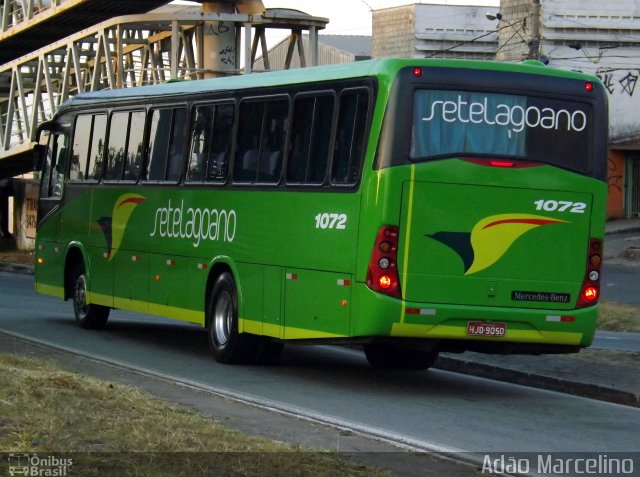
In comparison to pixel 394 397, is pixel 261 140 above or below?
above

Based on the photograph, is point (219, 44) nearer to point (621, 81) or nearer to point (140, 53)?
point (140, 53)

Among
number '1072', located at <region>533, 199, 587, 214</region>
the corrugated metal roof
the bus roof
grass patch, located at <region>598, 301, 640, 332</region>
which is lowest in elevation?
grass patch, located at <region>598, 301, 640, 332</region>

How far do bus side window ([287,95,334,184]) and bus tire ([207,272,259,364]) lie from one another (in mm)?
1826

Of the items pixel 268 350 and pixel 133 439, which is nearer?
pixel 133 439

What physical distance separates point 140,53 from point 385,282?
29.8 meters

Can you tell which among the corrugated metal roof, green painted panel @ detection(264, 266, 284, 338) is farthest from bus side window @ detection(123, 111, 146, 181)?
the corrugated metal roof

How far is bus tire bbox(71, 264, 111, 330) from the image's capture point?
66.3ft

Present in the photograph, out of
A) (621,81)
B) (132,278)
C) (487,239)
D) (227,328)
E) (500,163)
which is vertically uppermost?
(621,81)

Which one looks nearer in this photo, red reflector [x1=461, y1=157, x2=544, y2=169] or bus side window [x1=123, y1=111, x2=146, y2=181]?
red reflector [x1=461, y1=157, x2=544, y2=169]

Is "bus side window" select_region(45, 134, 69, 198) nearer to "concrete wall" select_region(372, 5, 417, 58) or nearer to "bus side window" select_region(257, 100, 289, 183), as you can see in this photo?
"bus side window" select_region(257, 100, 289, 183)

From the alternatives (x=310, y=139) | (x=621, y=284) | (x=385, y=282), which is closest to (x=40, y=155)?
(x=310, y=139)

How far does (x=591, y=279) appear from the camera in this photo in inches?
544

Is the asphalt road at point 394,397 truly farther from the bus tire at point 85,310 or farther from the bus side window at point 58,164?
the bus side window at point 58,164

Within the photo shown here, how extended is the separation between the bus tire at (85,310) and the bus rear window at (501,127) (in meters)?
8.28
